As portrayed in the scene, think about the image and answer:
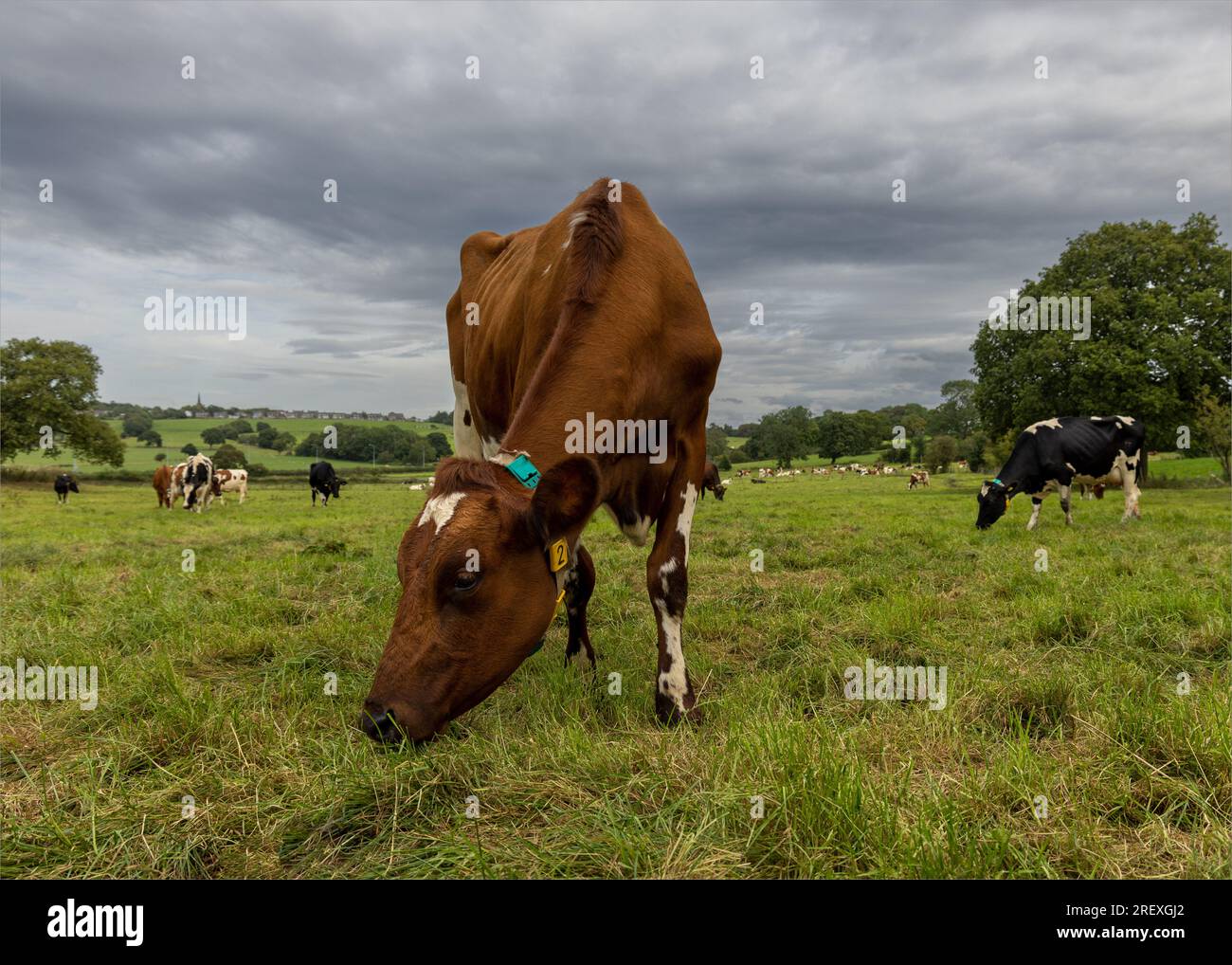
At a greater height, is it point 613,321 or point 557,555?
point 613,321

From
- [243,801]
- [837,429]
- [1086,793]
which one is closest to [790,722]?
[1086,793]

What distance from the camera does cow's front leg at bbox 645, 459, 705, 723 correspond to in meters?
3.67

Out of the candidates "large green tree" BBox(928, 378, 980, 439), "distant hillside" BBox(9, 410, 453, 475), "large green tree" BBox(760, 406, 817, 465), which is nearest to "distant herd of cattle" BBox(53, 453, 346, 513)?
"distant hillside" BBox(9, 410, 453, 475)

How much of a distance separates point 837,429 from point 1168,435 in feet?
192

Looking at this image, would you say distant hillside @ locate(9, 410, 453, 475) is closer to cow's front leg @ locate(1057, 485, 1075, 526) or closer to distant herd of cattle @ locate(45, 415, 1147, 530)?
distant herd of cattle @ locate(45, 415, 1147, 530)

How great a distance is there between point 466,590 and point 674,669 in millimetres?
1418

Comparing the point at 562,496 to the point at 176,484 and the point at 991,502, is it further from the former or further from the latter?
the point at 176,484

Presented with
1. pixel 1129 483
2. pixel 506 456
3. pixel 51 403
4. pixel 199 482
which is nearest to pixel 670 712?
pixel 506 456

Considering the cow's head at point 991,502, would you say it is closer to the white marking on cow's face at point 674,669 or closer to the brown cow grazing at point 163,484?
the white marking on cow's face at point 674,669

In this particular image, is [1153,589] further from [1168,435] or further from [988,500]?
[1168,435]

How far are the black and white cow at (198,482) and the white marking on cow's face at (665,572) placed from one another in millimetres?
25327

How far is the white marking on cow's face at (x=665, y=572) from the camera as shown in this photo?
398 cm

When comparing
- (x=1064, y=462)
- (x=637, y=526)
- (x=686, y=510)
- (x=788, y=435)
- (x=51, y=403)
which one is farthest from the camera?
(x=788, y=435)

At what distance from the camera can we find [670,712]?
11.7 ft
